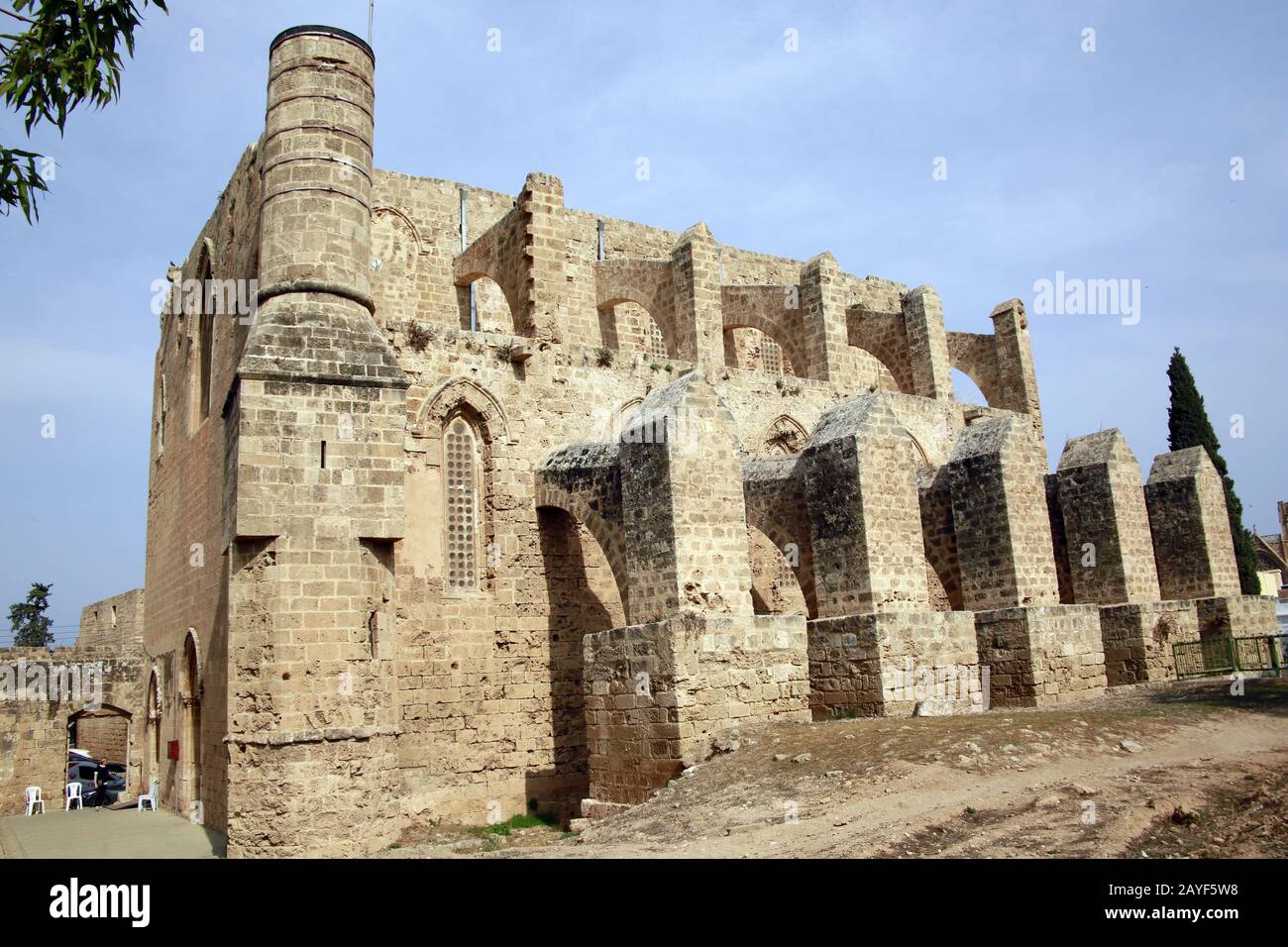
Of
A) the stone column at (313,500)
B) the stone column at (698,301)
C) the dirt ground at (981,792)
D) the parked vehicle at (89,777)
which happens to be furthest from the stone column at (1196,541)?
the parked vehicle at (89,777)

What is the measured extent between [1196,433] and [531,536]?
21618 mm

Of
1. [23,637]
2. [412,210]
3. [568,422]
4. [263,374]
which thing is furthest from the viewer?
[23,637]

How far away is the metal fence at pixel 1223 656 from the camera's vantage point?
14727 mm

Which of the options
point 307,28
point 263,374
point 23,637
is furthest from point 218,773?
point 23,637

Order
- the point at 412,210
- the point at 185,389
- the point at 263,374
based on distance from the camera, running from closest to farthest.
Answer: the point at 263,374 < the point at 185,389 < the point at 412,210

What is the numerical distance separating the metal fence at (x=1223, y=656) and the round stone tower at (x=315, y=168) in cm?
1284

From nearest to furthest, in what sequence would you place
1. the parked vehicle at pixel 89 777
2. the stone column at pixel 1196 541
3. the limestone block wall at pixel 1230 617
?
the limestone block wall at pixel 1230 617 < the stone column at pixel 1196 541 < the parked vehicle at pixel 89 777

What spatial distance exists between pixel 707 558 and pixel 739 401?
6378mm

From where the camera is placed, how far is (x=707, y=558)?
11109 millimetres

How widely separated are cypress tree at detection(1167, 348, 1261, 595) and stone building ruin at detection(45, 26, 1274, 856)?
1107cm

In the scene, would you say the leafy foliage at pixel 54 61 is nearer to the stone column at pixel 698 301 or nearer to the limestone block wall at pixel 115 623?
the stone column at pixel 698 301

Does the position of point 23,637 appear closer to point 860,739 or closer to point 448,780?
point 448,780

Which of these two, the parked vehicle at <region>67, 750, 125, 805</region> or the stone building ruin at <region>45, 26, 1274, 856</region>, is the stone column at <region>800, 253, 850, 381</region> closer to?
the stone building ruin at <region>45, 26, 1274, 856</region>

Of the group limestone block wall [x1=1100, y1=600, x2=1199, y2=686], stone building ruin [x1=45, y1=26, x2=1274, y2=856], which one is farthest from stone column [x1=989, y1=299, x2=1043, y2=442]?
limestone block wall [x1=1100, y1=600, x2=1199, y2=686]
